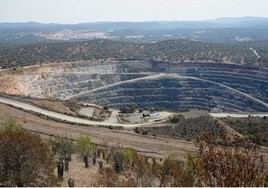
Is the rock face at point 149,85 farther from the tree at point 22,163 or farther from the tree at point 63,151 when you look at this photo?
the tree at point 22,163

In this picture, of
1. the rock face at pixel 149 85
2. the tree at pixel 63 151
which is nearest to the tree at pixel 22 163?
the tree at pixel 63 151

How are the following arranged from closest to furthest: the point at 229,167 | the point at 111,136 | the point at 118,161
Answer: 1. the point at 229,167
2. the point at 118,161
3. the point at 111,136

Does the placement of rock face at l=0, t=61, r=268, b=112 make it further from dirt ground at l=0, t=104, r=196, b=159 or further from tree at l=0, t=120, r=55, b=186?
tree at l=0, t=120, r=55, b=186

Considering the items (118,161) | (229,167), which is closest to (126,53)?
(118,161)

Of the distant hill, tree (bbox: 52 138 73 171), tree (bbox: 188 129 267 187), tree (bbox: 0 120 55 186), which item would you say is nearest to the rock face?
the distant hill

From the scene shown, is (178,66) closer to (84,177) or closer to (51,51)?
(51,51)

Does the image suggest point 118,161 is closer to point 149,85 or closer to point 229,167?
point 229,167
